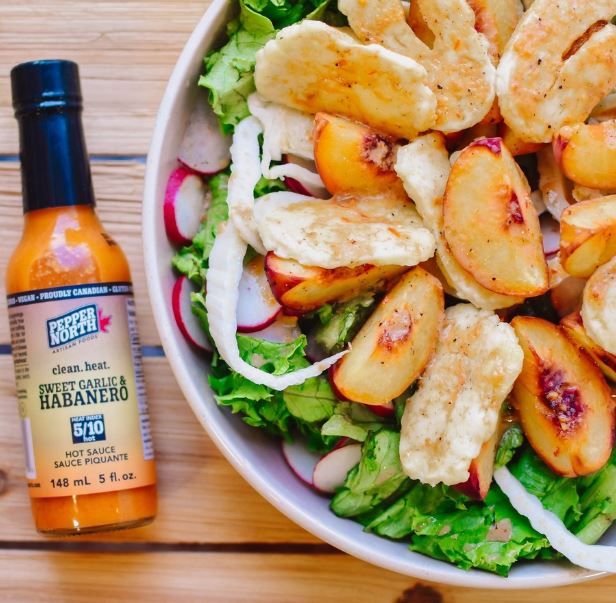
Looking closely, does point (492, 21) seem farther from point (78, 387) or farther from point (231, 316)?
point (78, 387)

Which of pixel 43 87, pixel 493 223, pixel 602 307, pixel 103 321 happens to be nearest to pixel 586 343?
pixel 602 307

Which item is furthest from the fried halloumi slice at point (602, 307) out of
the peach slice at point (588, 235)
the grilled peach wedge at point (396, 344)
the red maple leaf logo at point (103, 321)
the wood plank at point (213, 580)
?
the red maple leaf logo at point (103, 321)

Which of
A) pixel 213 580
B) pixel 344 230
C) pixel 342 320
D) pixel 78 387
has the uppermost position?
pixel 344 230

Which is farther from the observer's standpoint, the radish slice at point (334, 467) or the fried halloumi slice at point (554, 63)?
the radish slice at point (334, 467)

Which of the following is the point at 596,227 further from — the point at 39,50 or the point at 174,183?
the point at 39,50

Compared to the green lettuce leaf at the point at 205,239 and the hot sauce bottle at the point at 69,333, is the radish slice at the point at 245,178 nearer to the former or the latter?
the green lettuce leaf at the point at 205,239

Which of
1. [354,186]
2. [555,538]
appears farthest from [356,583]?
[354,186]
